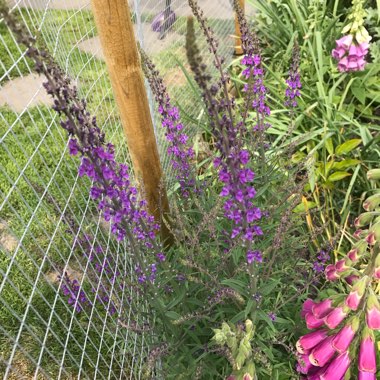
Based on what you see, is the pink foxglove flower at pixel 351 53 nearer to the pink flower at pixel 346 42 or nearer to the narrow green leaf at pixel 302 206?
the pink flower at pixel 346 42

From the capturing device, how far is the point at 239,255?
6.37 feet

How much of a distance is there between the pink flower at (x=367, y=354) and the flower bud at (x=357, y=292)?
0.18m

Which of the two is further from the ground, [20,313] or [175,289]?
[175,289]

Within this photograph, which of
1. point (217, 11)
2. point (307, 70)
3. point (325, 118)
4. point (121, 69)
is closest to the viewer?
point (121, 69)

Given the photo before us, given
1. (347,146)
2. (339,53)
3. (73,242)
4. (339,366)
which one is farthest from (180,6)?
(339,366)

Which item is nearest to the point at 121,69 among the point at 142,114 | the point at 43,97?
the point at 142,114

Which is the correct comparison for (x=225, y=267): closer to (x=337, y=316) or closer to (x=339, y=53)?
(x=337, y=316)

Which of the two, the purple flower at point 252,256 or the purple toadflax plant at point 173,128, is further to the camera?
the purple toadflax plant at point 173,128

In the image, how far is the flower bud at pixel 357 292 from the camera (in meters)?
1.46

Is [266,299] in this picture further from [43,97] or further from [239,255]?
[43,97]

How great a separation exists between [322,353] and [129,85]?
139cm

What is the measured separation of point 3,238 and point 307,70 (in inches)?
108

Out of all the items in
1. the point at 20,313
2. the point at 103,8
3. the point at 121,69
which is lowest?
the point at 20,313

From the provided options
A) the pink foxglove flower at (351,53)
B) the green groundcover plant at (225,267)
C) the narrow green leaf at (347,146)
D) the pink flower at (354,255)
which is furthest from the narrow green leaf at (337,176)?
the pink flower at (354,255)
